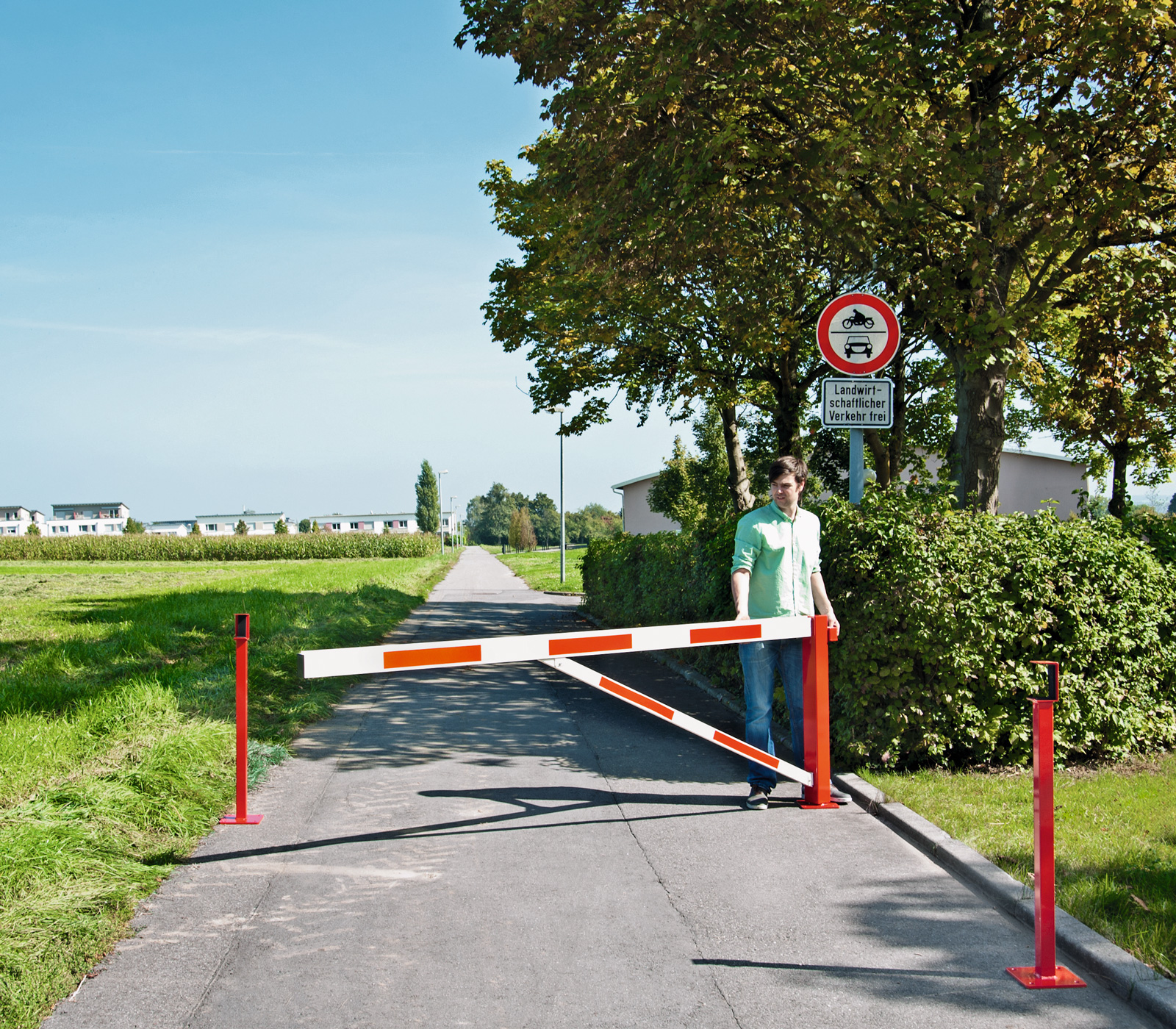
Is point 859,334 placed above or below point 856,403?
above

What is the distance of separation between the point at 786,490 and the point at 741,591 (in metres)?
0.67

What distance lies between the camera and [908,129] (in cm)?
780

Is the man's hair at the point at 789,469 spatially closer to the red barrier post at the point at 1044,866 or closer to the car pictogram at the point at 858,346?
the car pictogram at the point at 858,346

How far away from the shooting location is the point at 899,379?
1644 cm

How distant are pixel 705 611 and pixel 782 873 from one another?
4.67 m

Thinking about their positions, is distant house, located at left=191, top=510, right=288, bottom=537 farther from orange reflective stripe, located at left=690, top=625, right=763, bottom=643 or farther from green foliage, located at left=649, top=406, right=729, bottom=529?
orange reflective stripe, located at left=690, top=625, right=763, bottom=643

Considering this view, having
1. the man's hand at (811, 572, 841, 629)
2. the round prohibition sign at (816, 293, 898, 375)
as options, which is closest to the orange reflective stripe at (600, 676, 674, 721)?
the man's hand at (811, 572, 841, 629)

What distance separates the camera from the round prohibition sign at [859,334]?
6.32 meters

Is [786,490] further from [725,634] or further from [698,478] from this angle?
[698,478]

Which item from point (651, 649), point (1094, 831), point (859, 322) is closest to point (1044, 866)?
point (1094, 831)

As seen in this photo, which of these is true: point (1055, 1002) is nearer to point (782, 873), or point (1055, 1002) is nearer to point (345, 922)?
point (782, 873)

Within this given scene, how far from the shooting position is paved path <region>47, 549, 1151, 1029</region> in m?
3.03

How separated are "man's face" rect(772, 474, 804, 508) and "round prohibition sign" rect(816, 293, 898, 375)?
55.2 inches

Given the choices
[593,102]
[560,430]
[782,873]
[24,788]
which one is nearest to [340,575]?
[560,430]
